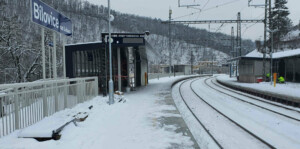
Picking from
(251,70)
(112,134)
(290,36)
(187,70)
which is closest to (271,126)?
→ (112,134)

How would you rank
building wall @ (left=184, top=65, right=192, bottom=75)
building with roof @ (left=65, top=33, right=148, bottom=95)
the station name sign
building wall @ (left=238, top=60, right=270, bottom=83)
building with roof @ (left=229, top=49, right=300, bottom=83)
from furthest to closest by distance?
1. building wall @ (left=184, top=65, right=192, bottom=75)
2. building wall @ (left=238, top=60, right=270, bottom=83)
3. building with roof @ (left=229, top=49, right=300, bottom=83)
4. building with roof @ (left=65, top=33, right=148, bottom=95)
5. the station name sign

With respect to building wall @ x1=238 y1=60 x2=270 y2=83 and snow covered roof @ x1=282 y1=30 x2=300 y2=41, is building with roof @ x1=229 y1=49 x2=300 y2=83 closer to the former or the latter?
building wall @ x1=238 y1=60 x2=270 y2=83

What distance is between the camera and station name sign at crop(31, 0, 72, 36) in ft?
27.7

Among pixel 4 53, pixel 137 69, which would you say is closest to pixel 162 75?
pixel 137 69

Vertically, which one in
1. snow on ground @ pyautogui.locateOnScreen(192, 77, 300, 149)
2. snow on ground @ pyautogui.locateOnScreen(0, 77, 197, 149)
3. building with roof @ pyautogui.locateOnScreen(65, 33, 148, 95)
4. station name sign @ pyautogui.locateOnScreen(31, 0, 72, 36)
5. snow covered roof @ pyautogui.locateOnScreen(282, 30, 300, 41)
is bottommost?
snow on ground @ pyautogui.locateOnScreen(192, 77, 300, 149)

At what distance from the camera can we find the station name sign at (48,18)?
8453mm

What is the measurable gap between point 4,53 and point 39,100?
16.3 metres

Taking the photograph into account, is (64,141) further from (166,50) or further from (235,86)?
(166,50)

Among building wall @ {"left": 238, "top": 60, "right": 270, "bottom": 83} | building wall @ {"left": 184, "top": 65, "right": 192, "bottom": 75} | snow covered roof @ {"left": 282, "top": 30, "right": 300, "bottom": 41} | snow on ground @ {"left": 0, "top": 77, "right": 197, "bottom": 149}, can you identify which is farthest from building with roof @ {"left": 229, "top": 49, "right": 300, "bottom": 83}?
snow covered roof @ {"left": 282, "top": 30, "right": 300, "bottom": 41}

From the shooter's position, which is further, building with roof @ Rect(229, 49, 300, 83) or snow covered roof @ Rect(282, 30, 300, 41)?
snow covered roof @ Rect(282, 30, 300, 41)

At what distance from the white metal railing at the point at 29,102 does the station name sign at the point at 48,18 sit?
9.67 ft

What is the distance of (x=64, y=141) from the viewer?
5312 mm

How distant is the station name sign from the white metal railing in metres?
2.95

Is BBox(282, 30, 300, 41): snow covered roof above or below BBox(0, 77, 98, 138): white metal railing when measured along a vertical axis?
above
